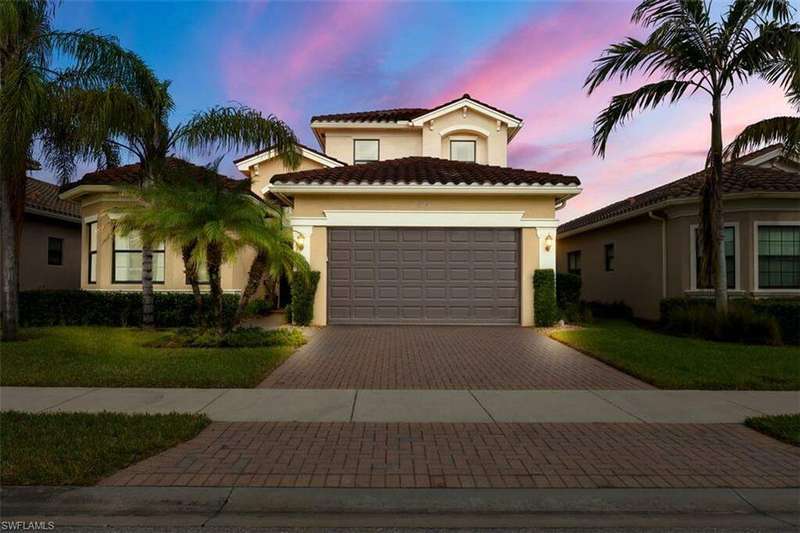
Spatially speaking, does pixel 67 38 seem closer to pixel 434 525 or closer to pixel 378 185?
pixel 378 185

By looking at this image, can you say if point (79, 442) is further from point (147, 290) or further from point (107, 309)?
point (107, 309)

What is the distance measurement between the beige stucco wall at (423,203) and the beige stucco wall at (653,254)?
4.66 metres

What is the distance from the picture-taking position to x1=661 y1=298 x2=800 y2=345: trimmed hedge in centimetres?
1176

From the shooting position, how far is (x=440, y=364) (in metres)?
9.24

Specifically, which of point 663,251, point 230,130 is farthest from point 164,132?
point 663,251

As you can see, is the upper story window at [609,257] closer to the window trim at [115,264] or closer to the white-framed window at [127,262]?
the window trim at [115,264]

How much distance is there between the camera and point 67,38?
1138 cm

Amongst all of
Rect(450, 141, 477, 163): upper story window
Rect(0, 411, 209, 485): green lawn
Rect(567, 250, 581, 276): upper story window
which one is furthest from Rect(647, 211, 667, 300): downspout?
Rect(0, 411, 209, 485): green lawn

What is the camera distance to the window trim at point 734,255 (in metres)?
14.6

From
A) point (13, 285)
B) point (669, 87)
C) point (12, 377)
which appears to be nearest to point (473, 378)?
point (12, 377)

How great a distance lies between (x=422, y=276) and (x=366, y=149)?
9.59 metres

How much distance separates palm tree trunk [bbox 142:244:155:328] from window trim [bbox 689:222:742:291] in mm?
15693

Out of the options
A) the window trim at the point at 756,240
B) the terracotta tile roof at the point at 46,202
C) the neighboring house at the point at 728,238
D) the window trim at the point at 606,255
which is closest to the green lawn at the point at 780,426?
the neighboring house at the point at 728,238

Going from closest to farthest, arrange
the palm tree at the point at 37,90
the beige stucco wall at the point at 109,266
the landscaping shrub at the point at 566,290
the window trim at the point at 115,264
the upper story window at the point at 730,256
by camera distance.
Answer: the palm tree at the point at 37,90 < the upper story window at the point at 730,256 < the landscaping shrub at the point at 566,290 < the beige stucco wall at the point at 109,266 < the window trim at the point at 115,264
